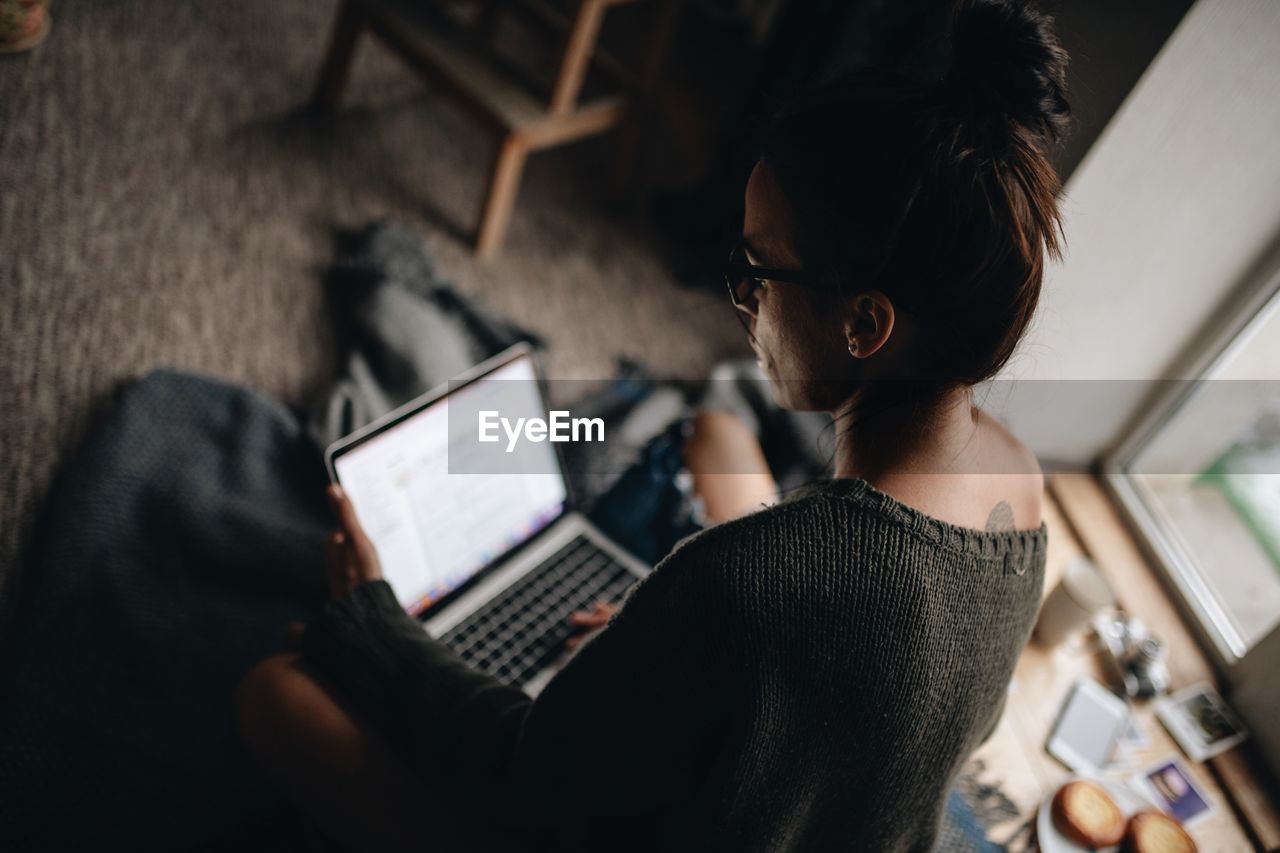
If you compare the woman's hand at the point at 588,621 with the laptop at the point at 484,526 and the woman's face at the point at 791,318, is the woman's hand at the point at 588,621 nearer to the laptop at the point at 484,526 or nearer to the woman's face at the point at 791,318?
the laptop at the point at 484,526

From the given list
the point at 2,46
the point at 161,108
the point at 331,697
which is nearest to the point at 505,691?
the point at 331,697

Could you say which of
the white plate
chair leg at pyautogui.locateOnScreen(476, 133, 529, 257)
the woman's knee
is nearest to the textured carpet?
chair leg at pyautogui.locateOnScreen(476, 133, 529, 257)

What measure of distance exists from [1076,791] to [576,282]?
1452mm

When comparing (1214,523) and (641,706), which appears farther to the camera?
(1214,523)

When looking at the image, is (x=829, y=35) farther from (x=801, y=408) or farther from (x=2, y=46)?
(x=2, y=46)

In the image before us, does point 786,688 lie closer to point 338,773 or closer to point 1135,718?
point 338,773

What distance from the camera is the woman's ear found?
621mm

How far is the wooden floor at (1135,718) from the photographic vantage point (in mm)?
1008

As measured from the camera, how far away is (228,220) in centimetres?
175

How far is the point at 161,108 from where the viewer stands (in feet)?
6.18

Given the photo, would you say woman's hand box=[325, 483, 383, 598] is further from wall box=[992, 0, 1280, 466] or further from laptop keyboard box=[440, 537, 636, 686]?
wall box=[992, 0, 1280, 466]

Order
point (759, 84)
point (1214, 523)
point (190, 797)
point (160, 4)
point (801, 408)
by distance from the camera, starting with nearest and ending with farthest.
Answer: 1. point (801, 408)
2. point (190, 797)
3. point (1214, 523)
4. point (759, 84)
5. point (160, 4)

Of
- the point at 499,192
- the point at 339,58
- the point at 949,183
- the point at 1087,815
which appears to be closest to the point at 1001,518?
the point at 949,183

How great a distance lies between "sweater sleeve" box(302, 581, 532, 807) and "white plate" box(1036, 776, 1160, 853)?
24.8 inches
